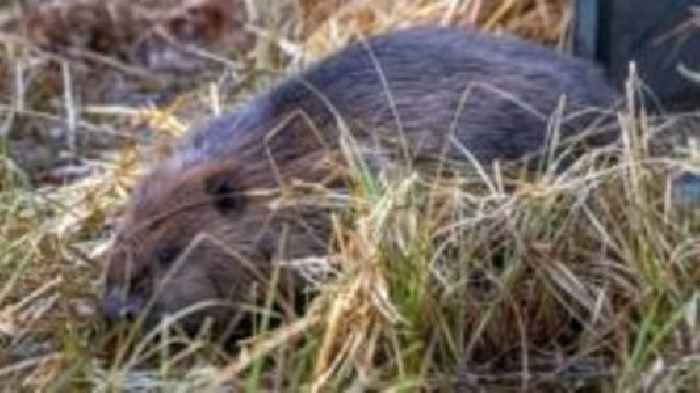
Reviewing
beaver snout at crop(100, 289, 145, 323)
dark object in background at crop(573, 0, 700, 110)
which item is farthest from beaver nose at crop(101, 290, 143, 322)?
dark object in background at crop(573, 0, 700, 110)

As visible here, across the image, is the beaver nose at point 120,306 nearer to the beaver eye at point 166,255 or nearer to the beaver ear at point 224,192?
the beaver eye at point 166,255

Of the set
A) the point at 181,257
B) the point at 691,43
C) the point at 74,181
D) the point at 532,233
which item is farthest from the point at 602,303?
the point at 74,181

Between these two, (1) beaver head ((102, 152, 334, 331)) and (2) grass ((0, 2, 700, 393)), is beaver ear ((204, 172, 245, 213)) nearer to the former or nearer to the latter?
(1) beaver head ((102, 152, 334, 331))

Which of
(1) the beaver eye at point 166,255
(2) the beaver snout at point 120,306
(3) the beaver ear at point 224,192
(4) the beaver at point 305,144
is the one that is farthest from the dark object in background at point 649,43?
(2) the beaver snout at point 120,306

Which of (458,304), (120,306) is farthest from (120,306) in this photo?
(458,304)

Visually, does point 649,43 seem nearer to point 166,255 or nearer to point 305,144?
point 305,144
